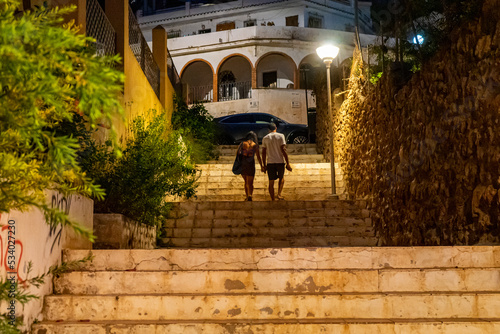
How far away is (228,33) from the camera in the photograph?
29.6 m

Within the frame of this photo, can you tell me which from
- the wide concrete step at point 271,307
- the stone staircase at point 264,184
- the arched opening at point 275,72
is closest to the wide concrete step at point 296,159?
the stone staircase at point 264,184

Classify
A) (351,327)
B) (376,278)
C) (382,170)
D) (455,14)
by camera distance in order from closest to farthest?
(351,327)
(376,278)
(455,14)
(382,170)

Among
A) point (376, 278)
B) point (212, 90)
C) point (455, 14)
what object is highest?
point (212, 90)

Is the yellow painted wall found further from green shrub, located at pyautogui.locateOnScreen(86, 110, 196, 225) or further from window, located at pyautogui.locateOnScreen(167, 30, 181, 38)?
window, located at pyautogui.locateOnScreen(167, 30, 181, 38)

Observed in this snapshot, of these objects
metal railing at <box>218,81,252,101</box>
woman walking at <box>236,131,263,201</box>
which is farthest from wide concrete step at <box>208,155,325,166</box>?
metal railing at <box>218,81,252,101</box>

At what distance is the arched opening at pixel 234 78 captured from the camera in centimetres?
2981

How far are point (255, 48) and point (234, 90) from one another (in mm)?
2511

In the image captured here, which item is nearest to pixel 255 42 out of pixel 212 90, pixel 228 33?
pixel 228 33

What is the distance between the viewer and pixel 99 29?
804cm

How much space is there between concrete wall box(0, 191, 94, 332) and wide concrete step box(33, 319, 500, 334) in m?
0.31

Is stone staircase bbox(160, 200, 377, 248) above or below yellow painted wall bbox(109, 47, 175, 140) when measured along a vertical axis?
below

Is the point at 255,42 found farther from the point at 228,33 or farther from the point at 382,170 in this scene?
the point at 382,170

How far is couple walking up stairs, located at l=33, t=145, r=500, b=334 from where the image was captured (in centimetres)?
385

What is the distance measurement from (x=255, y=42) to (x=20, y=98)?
27.8 m
